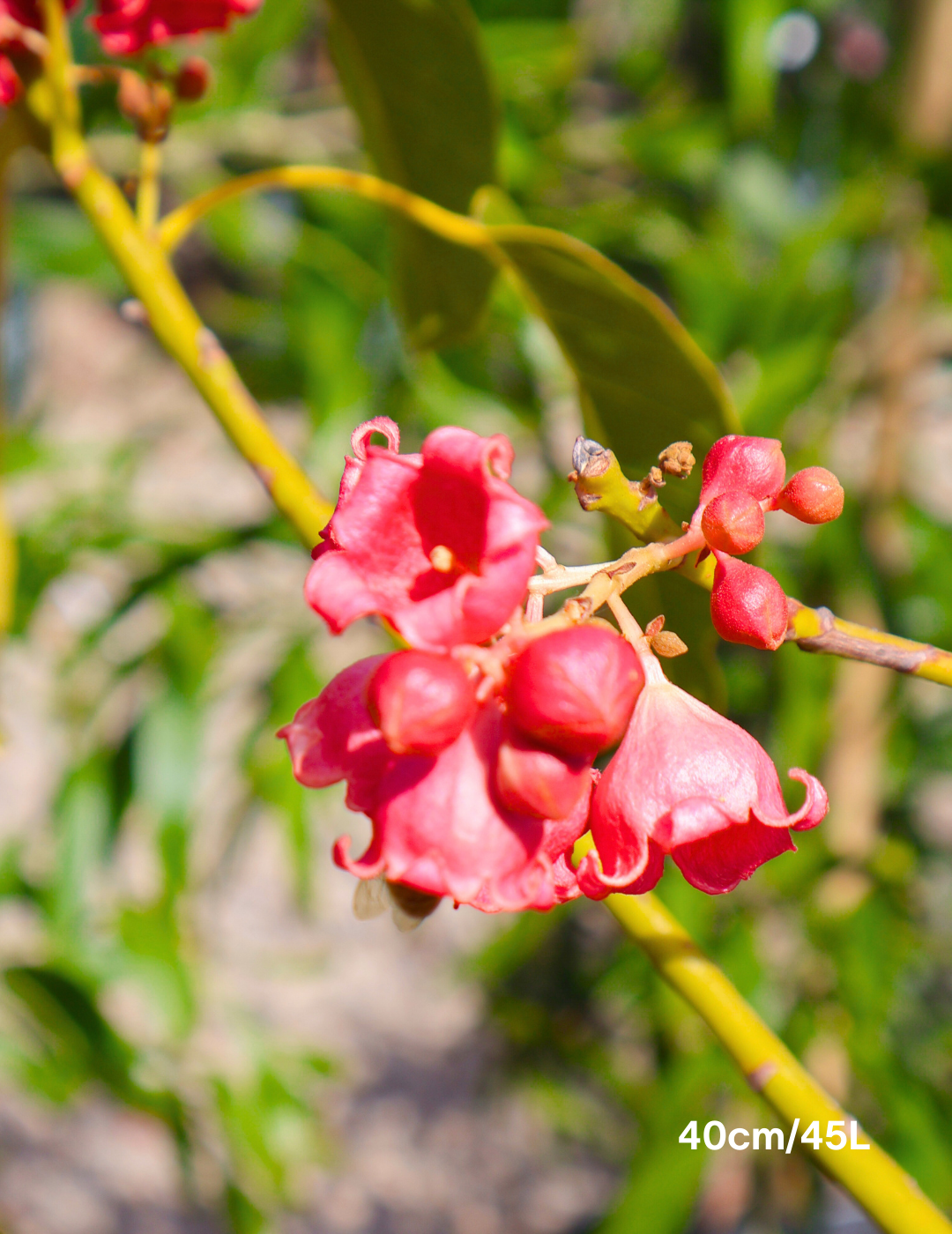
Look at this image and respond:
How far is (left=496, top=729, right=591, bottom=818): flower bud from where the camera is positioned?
0.23 metres

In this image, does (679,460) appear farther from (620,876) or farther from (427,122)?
(427,122)

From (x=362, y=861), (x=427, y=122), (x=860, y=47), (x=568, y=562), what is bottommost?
(x=568, y=562)

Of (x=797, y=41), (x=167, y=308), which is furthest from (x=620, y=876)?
(x=797, y=41)

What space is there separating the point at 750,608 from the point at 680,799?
0.06 meters

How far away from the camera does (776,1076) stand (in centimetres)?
27

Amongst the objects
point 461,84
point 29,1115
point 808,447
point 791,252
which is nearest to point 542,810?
point 461,84

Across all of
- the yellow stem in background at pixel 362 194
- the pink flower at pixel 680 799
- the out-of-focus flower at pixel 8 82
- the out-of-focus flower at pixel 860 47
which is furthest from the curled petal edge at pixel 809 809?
the out-of-focus flower at pixel 860 47

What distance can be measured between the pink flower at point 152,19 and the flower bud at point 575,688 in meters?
0.35

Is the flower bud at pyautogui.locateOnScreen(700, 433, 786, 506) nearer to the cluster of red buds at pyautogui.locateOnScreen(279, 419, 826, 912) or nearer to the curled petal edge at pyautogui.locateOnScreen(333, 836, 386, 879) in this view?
the cluster of red buds at pyautogui.locateOnScreen(279, 419, 826, 912)

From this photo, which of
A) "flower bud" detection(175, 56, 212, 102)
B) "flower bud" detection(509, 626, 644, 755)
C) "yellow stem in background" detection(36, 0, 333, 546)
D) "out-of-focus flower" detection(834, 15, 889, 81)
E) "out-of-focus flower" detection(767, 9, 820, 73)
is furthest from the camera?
"out-of-focus flower" detection(834, 15, 889, 81)

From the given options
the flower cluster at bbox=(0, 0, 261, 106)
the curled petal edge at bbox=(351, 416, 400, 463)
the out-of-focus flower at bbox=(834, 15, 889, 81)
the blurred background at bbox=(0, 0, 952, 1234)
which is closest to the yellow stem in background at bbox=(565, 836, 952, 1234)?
the curled petal edge at bbox=(351, 416, 400, 463)

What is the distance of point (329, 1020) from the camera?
2.23 metres

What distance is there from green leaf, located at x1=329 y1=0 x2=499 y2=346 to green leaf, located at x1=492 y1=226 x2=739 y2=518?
0.11m

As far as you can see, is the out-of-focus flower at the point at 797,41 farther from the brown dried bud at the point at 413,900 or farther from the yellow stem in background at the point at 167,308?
the brown dried bud at the point at 413,900
